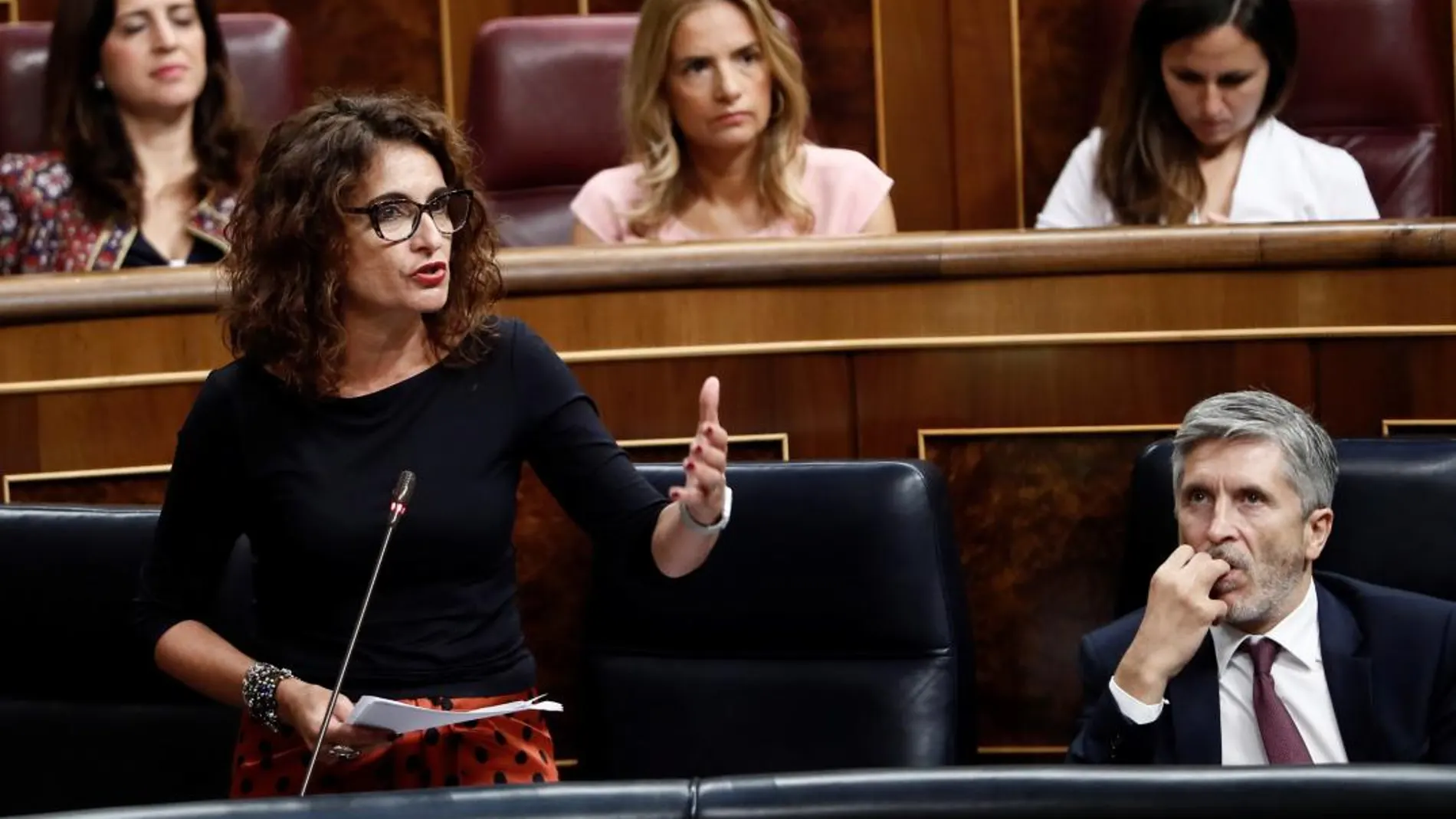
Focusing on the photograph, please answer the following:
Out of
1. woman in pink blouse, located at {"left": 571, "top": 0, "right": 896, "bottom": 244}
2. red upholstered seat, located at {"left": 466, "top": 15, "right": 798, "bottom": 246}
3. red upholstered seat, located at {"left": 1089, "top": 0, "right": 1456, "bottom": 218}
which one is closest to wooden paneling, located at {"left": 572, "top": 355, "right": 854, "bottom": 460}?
woman in pink blouse, located at {"left": 571, "top": 0, "right": 896, "bottom": 244}

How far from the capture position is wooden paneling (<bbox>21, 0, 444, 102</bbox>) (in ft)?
7.10

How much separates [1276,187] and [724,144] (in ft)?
1.57

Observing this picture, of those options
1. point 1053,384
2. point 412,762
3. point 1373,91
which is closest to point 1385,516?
point 1053,384

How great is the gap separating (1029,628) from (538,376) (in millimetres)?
432

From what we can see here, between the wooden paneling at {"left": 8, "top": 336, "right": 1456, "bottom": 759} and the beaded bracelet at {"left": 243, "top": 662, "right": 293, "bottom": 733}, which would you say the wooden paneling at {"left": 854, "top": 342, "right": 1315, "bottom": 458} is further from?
the beaded bracelet at {"left": 243, "top": 662, "right": 293, "bottom": 733}

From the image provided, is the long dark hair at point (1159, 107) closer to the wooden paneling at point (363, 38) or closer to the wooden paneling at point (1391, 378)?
the wooden paneling at point (1391, 378)

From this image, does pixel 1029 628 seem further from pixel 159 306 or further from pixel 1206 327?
pixel 159 306

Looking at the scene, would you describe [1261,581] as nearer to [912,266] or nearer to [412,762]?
[912,266]

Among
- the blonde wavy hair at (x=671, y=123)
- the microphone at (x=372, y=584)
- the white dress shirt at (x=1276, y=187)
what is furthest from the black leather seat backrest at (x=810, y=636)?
the white dress shirt at (x=1276, y=187)

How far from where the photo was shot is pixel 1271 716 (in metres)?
1.13

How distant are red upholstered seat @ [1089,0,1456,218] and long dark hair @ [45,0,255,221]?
0.81 meters

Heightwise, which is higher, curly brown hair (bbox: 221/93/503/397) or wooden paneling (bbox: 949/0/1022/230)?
wooden paneling (bbox: 949/0/1022/230)

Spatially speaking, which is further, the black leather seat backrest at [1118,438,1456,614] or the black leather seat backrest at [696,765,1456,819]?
the black leather seat backrest at [1118,438,1456,614]

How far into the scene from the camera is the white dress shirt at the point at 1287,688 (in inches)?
45.1
